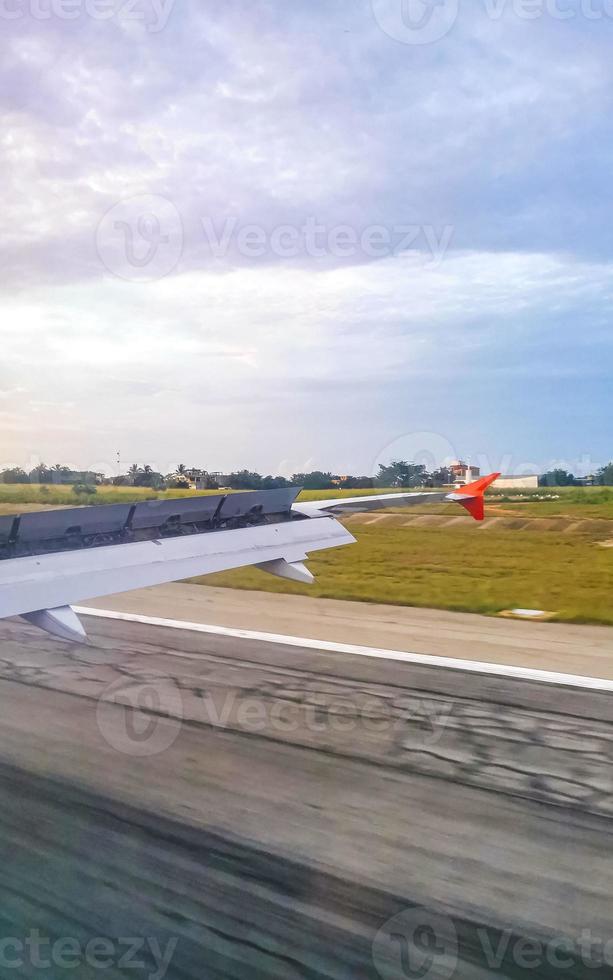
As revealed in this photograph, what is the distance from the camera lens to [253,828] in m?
3.42

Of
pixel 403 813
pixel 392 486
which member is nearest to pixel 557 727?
pixel 403 813

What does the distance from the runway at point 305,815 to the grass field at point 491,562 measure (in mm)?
2994

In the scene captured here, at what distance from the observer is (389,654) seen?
671 centimetres

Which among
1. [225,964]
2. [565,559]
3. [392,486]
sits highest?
[392,486]

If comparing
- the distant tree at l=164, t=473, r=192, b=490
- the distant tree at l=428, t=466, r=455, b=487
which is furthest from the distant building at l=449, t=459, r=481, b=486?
the distant tree at l=164, t=473, r=192, b=490

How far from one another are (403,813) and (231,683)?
2421 millimetres

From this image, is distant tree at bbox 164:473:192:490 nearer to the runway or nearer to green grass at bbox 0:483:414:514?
green grass at bbox 0:483:414:514

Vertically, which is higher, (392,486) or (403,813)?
(392,486)

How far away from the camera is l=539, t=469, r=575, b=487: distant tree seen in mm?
9234

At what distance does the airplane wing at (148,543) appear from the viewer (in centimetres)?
260

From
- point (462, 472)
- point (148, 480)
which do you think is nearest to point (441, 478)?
point (462, 472)

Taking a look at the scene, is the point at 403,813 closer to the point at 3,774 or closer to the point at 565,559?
the point at 3,774

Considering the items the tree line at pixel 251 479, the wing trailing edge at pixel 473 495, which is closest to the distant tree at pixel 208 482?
the tree line at pixel 251 479

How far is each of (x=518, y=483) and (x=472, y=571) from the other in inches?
57.0
